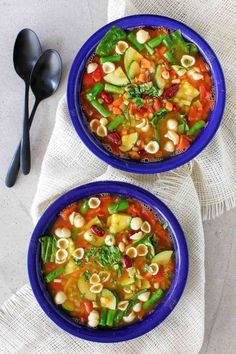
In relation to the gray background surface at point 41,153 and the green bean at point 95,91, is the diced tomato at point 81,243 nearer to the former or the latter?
the gray background surface at point 41,153

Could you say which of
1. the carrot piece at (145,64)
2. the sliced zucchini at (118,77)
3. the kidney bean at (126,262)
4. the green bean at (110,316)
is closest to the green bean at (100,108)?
the sliced zucchini at (118,77)

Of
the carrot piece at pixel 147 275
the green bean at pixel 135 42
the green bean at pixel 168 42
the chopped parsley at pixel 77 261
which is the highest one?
the green bean at pixel 168 42

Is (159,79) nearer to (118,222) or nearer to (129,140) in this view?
(129,140)

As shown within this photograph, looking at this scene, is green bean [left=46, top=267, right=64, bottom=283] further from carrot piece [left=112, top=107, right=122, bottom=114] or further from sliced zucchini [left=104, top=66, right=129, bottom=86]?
sliced zucchini [left=104, top=66, right=129, bottom=86]

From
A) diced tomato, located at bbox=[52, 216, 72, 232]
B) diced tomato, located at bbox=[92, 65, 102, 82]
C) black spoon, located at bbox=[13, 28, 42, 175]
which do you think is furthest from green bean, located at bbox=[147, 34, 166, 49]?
diced tomato, located at bbox=[52, 216, 72, 232]

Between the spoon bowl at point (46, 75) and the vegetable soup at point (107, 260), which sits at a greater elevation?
the spoon bowl at point (46, 75)

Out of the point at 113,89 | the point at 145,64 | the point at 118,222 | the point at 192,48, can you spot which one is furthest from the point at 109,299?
the point at 192,48

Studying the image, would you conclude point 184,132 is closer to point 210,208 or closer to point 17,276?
point 210,208
